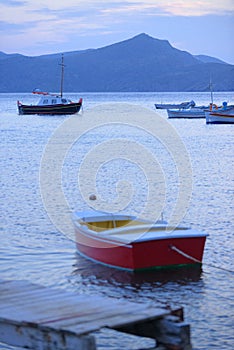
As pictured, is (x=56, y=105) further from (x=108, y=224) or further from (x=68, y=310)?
(x=68, y=310)

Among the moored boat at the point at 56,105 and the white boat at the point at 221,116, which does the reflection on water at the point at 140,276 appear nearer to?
the white boat at the point at 221,116

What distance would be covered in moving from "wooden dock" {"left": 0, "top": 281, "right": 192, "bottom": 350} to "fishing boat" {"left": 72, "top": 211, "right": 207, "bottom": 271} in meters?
5.26

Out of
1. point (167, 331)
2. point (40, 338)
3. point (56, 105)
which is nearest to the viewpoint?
point (40, 338)

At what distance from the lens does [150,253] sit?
13.6 m

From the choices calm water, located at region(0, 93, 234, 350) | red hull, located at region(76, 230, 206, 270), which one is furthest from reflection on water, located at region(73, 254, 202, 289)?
red hull, located at region(76, 230, 206, 270)

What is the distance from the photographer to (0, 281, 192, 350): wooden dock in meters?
7.12

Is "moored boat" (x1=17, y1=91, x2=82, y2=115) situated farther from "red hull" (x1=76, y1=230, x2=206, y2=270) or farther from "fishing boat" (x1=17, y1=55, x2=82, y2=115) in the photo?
"red hull" (x1=76, y1=230, x2=206, y2=270)

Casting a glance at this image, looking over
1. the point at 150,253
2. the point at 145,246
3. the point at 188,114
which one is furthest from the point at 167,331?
the point at 188,114

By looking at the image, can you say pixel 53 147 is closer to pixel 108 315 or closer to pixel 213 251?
pixel 213 251

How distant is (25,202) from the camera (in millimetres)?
23766

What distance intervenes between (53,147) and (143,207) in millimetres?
27393

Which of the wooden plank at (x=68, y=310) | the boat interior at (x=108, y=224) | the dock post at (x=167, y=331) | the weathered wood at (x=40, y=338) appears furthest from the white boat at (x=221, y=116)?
the weathered wood at (x=40, y=338)

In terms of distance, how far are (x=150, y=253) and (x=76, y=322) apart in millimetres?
6427

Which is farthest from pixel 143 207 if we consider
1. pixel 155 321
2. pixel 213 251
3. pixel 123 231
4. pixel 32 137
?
pixel 32 137
